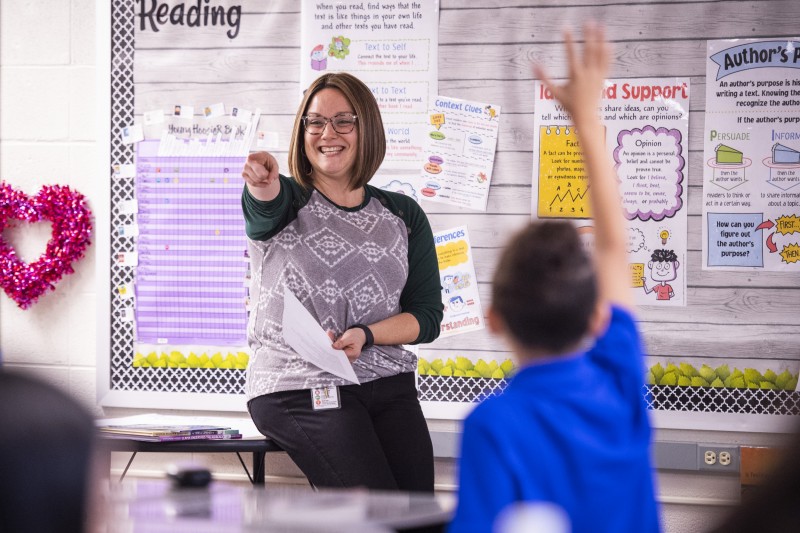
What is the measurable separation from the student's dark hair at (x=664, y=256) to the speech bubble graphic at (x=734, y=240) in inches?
4.5

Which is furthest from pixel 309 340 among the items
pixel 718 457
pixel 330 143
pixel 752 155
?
pixel 752 155

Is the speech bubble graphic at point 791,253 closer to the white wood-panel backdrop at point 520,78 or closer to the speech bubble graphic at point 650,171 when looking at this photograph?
the white wood-panel backdrop at point 520,78

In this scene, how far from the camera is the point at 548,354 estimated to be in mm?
1098

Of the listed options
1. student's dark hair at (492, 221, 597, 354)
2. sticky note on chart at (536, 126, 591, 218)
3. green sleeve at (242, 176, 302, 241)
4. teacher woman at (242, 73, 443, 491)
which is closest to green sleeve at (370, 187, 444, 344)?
teacher woman at (242, 73, 443, 491)

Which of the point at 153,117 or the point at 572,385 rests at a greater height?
the point at 153,117

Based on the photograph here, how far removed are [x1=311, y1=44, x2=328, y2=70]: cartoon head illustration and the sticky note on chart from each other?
781mm

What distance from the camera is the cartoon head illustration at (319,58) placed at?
10.3ft

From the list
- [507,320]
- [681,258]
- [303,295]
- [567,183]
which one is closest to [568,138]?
[567,183]

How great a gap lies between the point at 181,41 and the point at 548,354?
2.48 m

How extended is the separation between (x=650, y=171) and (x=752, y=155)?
0.32m

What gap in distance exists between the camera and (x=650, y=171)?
2.97m

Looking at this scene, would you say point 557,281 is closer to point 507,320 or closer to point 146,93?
point 507,320

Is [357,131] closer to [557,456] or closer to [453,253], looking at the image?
[453,253]

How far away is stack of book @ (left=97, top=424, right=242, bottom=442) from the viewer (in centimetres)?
226
